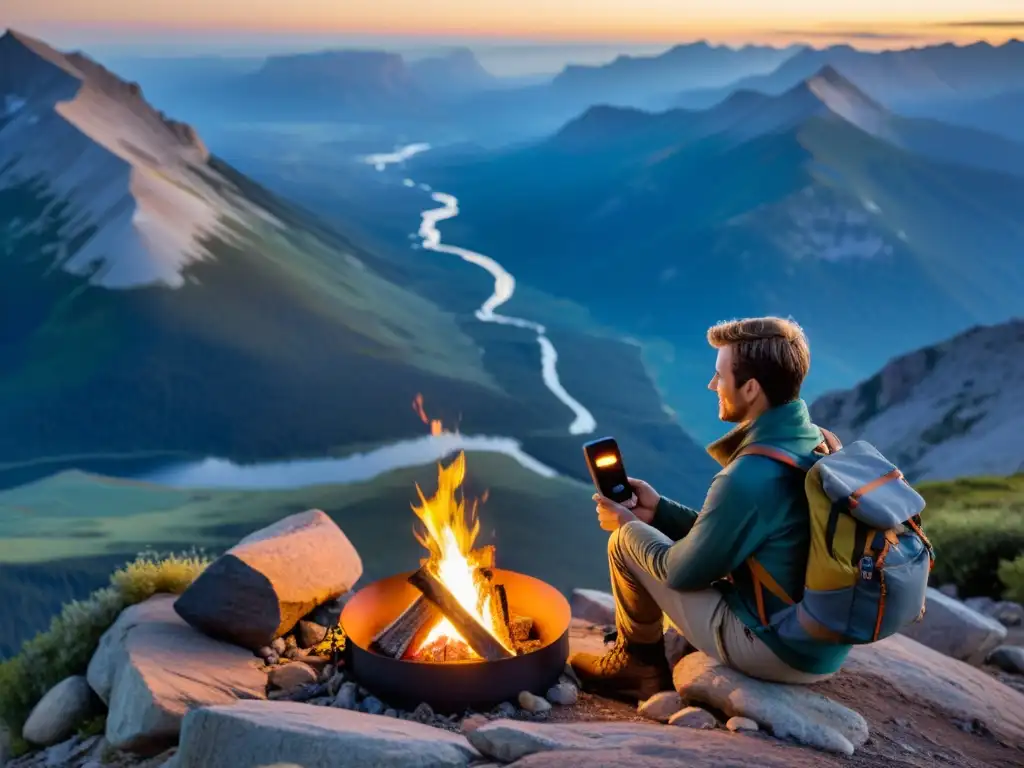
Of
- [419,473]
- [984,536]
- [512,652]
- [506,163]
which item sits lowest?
[419,473]

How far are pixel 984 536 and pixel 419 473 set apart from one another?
9159mm

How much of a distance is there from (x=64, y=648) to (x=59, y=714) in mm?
466

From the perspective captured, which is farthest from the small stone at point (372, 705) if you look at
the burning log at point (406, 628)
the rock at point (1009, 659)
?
the rock at point (1009, 659)

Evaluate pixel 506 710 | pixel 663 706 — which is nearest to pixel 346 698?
pixel 506 710

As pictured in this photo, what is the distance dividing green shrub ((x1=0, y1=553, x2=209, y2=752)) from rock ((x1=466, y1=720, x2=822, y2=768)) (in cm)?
296

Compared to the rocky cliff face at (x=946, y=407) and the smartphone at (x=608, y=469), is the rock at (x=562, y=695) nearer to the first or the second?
the smartphone at (x=608, y=469)

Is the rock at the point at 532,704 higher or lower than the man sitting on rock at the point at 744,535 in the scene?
lower

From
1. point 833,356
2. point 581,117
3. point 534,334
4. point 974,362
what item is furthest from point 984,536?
point 581,117

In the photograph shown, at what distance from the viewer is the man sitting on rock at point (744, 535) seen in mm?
3762

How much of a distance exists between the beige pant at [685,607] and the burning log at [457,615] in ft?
2.41

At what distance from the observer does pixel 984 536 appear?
8.02 metres

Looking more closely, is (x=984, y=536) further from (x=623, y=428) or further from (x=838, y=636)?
(x=623, y=428)

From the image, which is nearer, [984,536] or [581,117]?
[984,536]

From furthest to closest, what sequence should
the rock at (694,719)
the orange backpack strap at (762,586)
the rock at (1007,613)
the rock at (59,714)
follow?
the rock at (1007,613)
the rock at (59,714)
the rock at (694,719)
the orange backpack strap at (762,586)
